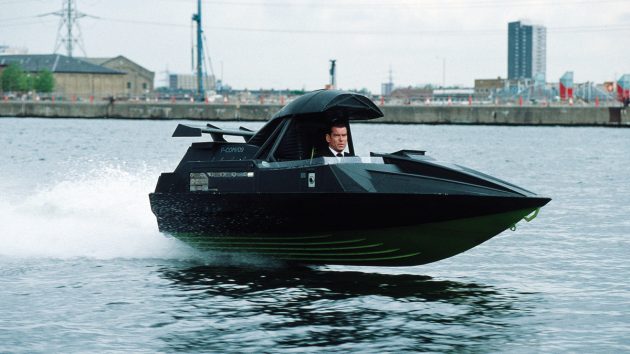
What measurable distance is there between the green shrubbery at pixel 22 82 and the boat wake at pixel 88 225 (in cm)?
14646

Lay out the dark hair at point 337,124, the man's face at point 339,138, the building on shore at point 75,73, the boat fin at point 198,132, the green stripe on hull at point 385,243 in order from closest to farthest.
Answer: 1. the green stripe on hull at point 385,243
2. the man's face at point 339,138
3. the dark hair at point 337,124
4. the boat fin at point 198,132
5. the building on shore at point 75,73

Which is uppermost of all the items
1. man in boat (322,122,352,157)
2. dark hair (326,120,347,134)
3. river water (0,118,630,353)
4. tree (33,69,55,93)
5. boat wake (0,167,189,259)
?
tree (33,69,55,93)

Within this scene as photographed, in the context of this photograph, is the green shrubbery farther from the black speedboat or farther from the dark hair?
the dark hair

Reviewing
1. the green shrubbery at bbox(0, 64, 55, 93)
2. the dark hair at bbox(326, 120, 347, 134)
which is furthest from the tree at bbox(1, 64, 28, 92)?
the dark hair at bbox(326, 120, 347, 134)

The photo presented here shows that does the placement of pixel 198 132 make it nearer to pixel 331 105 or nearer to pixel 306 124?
pixel 306 124

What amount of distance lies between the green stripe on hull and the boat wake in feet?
8.00

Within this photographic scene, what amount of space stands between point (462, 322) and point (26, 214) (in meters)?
11.8

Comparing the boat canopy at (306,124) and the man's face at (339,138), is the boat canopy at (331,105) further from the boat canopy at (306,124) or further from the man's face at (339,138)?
the man's face at (339,138)

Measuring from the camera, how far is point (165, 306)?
13.8 meters

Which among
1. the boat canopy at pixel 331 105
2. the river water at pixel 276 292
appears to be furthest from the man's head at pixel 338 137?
the river water at pixel 276 292

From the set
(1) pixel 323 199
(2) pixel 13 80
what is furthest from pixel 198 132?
(2) pixel 13 80

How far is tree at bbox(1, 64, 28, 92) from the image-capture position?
6604 inches

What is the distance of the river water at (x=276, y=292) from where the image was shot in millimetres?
11891

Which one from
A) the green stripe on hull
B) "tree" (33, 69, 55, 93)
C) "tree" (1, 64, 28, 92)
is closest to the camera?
the green stripe on hull
